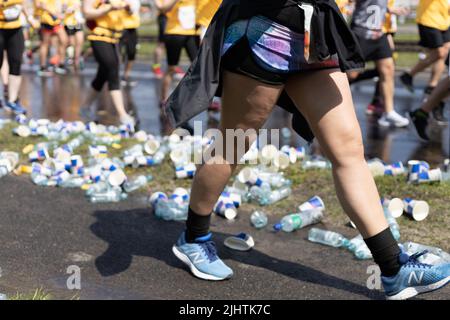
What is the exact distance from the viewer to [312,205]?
16.4 feet

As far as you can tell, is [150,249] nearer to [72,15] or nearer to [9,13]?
[9,13]

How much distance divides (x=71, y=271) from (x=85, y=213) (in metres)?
1.08

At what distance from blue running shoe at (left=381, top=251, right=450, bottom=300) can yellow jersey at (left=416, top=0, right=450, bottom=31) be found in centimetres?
595

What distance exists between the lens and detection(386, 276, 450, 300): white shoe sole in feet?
11.8

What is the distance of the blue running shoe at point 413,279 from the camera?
358 centimetres

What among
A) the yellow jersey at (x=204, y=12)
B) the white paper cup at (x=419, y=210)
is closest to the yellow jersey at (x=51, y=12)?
the yellow jersey at (x=204, y=12)

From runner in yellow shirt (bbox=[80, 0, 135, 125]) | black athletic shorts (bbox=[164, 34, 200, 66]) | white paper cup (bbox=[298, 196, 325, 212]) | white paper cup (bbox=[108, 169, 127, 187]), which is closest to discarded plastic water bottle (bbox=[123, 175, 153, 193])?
white paper cup (bbox=[108, 169, 127, 187])

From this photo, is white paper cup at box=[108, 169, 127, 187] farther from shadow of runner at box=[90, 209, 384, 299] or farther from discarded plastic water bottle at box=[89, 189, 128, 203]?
shadow of runner at box=[90, 209, 384, 299]

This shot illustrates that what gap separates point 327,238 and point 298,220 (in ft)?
1.03

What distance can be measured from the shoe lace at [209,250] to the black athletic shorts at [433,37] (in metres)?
5.91

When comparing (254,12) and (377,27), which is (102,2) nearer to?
(377,27)

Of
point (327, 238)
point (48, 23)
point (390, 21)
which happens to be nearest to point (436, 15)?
point (390, 21)
